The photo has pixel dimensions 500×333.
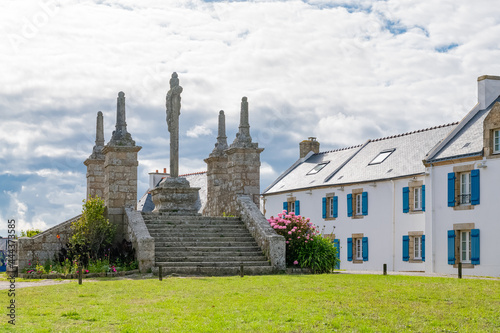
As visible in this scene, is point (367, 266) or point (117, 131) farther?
point (367, 266)

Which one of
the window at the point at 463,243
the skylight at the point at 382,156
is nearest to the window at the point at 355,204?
the skylight at the point at 382,156

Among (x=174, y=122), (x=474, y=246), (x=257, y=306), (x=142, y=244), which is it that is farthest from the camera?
(x=474, y=246)

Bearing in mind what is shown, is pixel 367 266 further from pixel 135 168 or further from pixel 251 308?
pixel 251 308

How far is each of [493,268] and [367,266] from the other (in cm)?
802

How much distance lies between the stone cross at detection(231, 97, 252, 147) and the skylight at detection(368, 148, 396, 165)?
12683 millimetres

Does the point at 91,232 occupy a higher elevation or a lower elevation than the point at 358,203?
lower

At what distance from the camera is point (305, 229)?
2081 cm

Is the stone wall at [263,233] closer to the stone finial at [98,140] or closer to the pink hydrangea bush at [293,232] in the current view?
the pink hydrangea bush at [293,232]

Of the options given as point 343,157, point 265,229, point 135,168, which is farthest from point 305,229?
point 343,157

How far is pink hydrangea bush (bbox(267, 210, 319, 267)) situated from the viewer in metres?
20.1

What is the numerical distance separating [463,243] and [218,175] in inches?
396

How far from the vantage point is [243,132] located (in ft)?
77.5

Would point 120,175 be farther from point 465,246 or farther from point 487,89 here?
point 487,89

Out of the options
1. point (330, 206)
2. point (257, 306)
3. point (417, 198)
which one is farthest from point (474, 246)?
point (257, 306)
